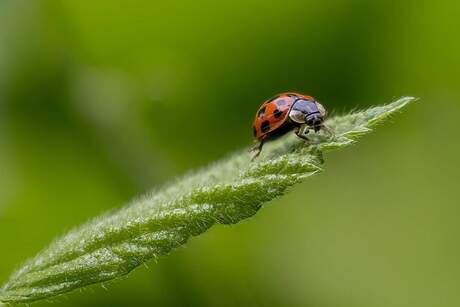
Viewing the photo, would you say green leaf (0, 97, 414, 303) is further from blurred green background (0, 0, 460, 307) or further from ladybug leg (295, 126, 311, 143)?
blurred green background (0, 0, 460, 307)

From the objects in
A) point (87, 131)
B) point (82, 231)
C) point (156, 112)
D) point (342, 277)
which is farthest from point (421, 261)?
point (82, 231)

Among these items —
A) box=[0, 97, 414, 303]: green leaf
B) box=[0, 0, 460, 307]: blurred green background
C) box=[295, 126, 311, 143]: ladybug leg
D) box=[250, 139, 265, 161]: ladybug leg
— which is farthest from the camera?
box=[0, 0, 460, 307]: blurred green background

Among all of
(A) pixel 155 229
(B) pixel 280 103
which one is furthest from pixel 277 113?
(A) pixel 155 229

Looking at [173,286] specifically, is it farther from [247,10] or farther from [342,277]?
[247,10]

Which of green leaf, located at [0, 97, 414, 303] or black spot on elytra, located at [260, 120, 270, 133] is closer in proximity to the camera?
green leaf, located at [0, 97, 414, 303]

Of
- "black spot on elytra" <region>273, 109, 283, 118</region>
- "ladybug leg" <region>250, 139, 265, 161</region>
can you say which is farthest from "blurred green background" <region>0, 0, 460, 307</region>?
"black spot on elytra" <region>273, 109, 283, 118</region>

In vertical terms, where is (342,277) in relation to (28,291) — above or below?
below
